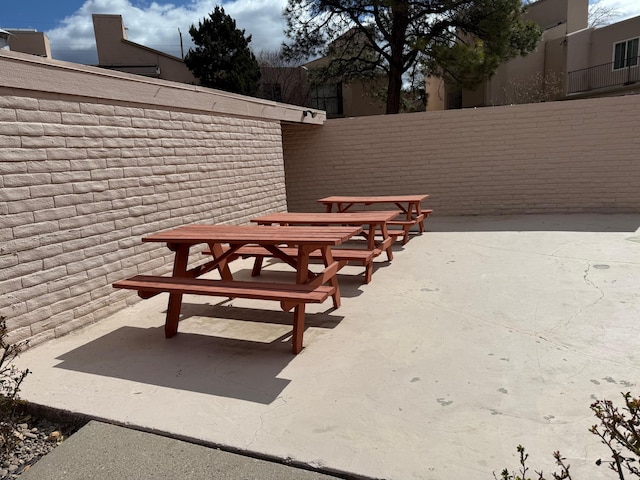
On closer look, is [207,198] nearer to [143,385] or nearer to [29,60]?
[29,60]

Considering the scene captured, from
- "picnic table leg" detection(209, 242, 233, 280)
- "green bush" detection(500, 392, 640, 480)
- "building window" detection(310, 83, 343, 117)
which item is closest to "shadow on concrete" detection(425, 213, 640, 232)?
"picnic table leg" detection(209, 242, 233, 280)

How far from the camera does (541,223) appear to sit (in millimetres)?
7875

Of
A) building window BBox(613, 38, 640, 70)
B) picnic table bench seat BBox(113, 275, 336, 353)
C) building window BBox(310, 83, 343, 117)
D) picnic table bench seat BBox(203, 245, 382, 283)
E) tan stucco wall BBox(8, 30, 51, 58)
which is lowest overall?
picnic table bench seat BBox(203, 245, 382, 283)

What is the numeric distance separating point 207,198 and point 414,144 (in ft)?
16.7

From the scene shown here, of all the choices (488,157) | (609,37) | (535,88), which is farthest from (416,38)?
(609,37)

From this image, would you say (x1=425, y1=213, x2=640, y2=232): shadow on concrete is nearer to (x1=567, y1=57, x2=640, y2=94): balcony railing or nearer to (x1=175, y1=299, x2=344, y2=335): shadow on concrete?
(x1=175, y1=299, x2=344, y2=335): shadow on concrete

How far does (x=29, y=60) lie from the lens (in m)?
3.42

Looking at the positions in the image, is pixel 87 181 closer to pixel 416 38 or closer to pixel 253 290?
pixel 253 290

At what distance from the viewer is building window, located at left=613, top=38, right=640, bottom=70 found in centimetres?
2055

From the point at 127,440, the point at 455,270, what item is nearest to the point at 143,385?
the point at 127,440

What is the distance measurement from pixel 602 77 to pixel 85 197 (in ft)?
80.8

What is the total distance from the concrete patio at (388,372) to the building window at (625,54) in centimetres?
2086

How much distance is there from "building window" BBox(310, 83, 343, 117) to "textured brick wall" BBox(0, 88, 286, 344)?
51.4 ft

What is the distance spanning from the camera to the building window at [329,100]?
20.5 metres
